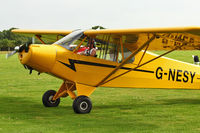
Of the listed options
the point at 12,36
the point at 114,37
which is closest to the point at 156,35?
the point at 114,37

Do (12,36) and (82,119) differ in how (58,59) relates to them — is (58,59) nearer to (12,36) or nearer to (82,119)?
(82,119)

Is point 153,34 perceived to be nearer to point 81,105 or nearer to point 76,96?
point 81,105

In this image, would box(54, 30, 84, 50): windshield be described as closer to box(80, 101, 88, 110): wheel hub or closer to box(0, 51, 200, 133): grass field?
box(80, 101, 88, 110): wheel hub

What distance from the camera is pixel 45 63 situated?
9883mm

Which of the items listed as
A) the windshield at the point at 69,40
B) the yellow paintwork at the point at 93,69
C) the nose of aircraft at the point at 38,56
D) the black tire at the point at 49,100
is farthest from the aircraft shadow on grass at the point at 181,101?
the nose of aircraft at the point at 38,56

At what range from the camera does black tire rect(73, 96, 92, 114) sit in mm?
10031

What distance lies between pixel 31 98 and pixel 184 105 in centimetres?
550

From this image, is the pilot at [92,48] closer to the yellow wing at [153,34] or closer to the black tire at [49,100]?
the yellow wing at [153,34]

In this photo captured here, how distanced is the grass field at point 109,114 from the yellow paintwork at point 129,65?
759 millimetres

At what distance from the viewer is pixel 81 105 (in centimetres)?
1012

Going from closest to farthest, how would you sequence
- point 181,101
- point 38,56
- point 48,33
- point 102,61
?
point 38,56
point 102,61
point 181,101
point 48,33

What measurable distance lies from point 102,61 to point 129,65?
1.04 m

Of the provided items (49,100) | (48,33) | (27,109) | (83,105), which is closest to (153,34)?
(83,105)

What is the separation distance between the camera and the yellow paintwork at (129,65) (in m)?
9.65
